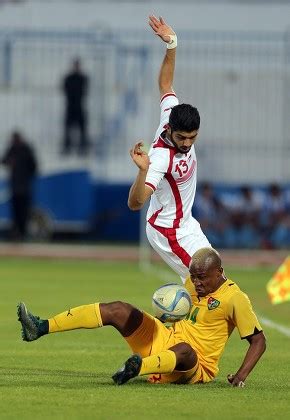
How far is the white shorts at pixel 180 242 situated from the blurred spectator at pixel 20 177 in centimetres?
2020

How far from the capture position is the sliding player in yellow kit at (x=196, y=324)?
11.6m

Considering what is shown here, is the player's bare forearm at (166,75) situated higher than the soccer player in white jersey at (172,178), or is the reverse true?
the player's bare forearm at (166,75)

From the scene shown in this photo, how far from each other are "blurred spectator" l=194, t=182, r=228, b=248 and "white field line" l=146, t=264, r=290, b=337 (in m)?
3.54

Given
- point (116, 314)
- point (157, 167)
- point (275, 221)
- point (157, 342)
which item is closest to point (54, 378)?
point (116, 314)

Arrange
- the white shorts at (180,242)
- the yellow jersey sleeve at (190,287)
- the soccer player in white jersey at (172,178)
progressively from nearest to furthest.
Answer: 1. the yellow jersey sleeve at (190,287)
2. the soccer player in white jersey at (172,178)
3. the white shorts at (180,242)

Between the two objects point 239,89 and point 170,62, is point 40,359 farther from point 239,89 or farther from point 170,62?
point 239,89

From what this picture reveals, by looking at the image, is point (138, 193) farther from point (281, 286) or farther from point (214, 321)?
point (281, 286)

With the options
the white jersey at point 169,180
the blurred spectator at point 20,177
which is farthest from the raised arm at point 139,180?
the blurred spectator at point 20,177

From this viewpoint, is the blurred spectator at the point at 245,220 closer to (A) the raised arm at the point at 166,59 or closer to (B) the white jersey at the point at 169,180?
(A) the raised arm at the point at 166,59

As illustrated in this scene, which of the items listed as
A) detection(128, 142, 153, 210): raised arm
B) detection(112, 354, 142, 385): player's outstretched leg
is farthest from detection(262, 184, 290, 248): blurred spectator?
detection(112, 354, 142, 385): player's outstretched leg

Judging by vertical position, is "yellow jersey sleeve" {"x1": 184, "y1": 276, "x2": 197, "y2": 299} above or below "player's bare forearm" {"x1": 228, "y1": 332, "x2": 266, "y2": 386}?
above

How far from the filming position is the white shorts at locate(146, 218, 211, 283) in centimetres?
1322

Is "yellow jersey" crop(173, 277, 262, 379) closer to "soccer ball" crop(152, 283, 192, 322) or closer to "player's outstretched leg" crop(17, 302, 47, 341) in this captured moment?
"soccer ball" crop(152, 283, 192, 322)

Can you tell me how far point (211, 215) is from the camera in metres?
33.8
